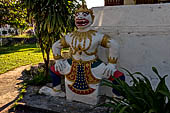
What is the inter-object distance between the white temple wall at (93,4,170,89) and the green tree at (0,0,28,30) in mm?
8176

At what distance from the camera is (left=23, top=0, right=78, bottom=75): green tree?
485cm

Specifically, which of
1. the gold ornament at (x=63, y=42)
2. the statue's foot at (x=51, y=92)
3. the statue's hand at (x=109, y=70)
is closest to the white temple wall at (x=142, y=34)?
the statue's hand at (x=109, y=70)

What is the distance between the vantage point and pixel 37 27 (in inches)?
207

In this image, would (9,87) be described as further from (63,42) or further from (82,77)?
(82,77)

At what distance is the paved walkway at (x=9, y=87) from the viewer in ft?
13.7

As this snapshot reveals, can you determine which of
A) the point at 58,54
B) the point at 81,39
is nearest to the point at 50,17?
→ the point at 58,54

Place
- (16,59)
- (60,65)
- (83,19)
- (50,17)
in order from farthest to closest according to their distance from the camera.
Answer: (16,59), (50,17), (60,65), (83,19)

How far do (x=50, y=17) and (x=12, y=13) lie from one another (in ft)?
26.5

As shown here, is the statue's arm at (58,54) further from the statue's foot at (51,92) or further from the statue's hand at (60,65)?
the statue's foot at (51,92)

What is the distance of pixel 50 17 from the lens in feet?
15.8

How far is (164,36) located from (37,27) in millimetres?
3492

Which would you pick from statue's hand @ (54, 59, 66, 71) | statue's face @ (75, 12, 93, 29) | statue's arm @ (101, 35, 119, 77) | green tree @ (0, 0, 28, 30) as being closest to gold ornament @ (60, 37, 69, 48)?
statue's hand @ (54, 59, 66, 71)

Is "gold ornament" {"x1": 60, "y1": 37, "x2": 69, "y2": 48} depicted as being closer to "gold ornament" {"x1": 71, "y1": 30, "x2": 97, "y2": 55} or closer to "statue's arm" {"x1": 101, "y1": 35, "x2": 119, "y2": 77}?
"gold ornament" {"x1": 71, "y1": 30, "x2": 97, "y2": 55}

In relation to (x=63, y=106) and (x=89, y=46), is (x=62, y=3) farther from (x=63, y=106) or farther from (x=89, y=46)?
(x=63, y=106)
